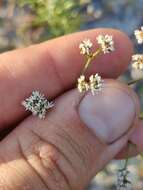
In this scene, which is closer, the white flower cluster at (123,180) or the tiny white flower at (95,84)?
the tiny white flower at (95,84)

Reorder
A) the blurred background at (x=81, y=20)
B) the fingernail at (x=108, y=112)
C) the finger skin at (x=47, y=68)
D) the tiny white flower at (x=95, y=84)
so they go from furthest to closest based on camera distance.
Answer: the blurred background at (x=81, y=20) < the finger skin at (x=47, y=68) < the fingernail at (x=108, y=112) < the tiny white flower at (x=95, y=84)

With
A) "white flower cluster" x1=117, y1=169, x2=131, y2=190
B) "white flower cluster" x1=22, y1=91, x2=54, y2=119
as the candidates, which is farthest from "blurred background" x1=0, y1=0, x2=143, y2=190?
"white flower cluster" x1=22, y1=91, x2=54, y2=119

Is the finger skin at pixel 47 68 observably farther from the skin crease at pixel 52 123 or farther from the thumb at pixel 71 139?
the thumb at pixel 71 139

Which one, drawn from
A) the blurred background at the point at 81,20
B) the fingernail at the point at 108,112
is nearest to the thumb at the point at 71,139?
the fingernail at the point at 108,112

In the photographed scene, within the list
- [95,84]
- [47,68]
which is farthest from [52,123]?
[47,68]

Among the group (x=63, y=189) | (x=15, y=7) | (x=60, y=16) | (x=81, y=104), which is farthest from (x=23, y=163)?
(x=15, y=7)

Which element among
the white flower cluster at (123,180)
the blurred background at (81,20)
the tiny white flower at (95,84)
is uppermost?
the tiny white flower at (95,84)

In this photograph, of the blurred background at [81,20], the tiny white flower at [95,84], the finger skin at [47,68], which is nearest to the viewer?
the tiny white flower at [95,84]
